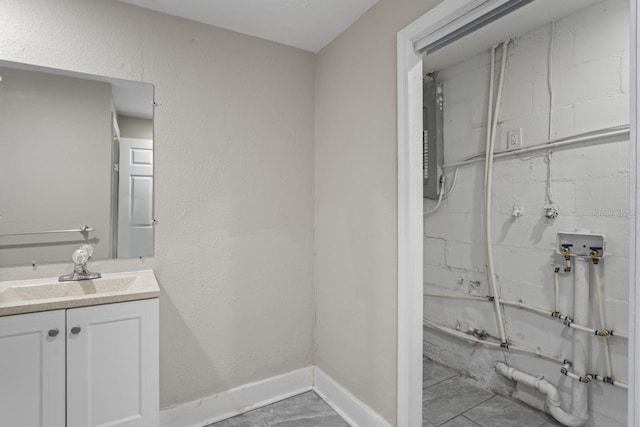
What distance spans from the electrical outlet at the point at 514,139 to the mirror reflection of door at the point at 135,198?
7.19 feet

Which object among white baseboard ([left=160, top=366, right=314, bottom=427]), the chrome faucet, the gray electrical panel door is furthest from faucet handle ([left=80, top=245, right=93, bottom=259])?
the gray electrical panel door

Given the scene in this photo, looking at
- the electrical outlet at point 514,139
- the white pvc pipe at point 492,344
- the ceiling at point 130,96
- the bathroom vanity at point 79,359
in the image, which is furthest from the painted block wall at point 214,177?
the electrical outlet at point 514,139

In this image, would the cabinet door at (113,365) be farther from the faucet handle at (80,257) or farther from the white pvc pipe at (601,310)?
the white pvc pipe at (601,310)

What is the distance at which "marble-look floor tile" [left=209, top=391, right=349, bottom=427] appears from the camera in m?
2.00

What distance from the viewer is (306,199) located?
2393mm

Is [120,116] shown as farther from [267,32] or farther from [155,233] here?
[267,32]

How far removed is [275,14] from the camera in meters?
1.93

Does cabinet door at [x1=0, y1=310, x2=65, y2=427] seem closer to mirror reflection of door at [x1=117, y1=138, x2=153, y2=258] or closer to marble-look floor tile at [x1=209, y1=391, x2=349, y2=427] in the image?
mirror reflection of door at [x1=117, y1=138, x2=153, y2=258]

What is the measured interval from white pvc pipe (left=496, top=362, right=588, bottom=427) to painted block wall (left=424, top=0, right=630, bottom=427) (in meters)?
0.05

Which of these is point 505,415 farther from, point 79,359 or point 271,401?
point 79,359

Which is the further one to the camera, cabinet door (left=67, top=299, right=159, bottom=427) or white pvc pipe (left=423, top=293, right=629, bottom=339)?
Result: white pvc pipe (left=423, top=293, right=629, bottom=339)

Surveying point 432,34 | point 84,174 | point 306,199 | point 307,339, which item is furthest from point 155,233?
point 432,34

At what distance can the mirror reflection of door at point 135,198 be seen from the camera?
184 cm

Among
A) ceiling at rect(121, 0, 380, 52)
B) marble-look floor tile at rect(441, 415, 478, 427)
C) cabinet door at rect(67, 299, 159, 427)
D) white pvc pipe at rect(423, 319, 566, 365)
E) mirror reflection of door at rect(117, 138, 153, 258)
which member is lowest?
marble-look floor tile at rect(441, 415, 478, 427)
